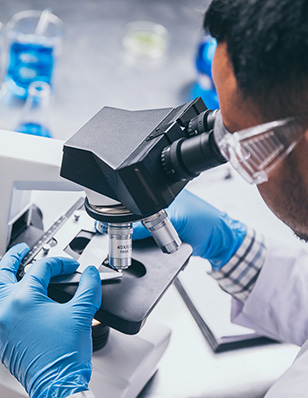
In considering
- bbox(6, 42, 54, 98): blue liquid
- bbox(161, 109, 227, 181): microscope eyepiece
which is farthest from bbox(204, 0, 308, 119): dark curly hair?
bbox(6, 42, 54, 98): blue liquid

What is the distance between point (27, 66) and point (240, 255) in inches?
47.5

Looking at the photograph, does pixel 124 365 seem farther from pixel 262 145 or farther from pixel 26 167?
pixel 262 145

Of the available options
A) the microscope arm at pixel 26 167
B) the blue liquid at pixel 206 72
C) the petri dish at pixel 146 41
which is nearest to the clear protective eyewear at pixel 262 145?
the microscope arm at pixel 26 167

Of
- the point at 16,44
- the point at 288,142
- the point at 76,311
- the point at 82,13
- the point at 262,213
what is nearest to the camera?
the point at 288,142

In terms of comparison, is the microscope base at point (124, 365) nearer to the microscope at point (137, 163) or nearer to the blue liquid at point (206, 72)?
the microscope at point (137, 163)

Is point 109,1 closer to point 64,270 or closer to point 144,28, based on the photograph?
point 144,28

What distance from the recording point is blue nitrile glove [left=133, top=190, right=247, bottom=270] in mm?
1521

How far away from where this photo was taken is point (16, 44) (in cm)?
214

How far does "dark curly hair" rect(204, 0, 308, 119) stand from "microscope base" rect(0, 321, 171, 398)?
26.9 inches

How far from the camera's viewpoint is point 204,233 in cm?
152

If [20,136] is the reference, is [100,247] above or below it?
below

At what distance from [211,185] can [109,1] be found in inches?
58.1

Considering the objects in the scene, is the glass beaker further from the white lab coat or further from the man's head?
the man's head

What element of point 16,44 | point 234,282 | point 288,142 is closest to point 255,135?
point 288,142
